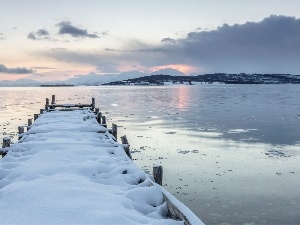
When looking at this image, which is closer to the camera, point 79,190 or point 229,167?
point 79,190

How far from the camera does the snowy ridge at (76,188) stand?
15.5 feet

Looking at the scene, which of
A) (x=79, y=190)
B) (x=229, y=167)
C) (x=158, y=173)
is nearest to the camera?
(x=79, y=190)

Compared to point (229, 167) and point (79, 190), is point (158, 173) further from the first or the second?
point (229, 167)

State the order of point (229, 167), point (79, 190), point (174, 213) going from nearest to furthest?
point (174, 213), point (79, 190), point (229, 167)

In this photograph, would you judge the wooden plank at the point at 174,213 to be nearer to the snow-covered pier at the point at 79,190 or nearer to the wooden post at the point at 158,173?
the snow-covered pier at the point at 79,190

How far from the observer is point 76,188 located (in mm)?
5785

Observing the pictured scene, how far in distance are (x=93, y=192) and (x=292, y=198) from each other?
6975 millimetres

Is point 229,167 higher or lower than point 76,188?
lower

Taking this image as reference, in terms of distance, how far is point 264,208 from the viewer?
9.44m

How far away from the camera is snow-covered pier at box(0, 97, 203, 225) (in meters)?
4.72

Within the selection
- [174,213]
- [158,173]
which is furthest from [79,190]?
[174,213]

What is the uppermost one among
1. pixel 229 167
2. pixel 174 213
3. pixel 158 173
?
pixel 158 173

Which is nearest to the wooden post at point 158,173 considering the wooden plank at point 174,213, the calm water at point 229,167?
the wooden plank at point 174,213

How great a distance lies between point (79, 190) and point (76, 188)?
114 mm
